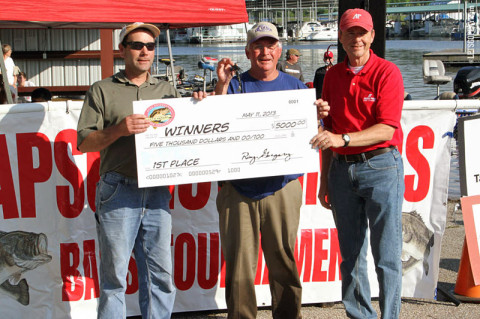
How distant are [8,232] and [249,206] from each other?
1.63 metres

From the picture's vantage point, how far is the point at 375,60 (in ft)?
12.5

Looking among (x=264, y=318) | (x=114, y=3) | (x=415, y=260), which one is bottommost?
(x=264, y=318)

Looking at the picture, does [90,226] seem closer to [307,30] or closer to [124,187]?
[124,187]

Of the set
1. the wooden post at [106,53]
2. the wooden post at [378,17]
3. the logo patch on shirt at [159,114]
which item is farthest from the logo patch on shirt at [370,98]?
the wooden post at [106,53]

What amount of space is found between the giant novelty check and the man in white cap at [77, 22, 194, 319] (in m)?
0.20

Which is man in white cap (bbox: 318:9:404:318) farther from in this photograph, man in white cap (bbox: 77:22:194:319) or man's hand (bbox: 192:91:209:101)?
man in white cap (bbox: 77:22:194:319)

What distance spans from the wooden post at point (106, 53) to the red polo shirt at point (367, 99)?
362 inches

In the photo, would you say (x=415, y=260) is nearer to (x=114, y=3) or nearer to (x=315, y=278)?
(x=315, y=278)

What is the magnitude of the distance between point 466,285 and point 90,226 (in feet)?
9.15

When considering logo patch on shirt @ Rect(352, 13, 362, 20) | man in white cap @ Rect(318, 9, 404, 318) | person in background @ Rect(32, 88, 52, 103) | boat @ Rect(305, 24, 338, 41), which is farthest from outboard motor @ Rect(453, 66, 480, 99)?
boat @ Rect(305, 24, 338, 41)

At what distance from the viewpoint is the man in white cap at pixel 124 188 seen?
139 inches

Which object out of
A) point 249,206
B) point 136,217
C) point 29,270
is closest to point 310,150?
point 249,206

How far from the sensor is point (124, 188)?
3.59 metres

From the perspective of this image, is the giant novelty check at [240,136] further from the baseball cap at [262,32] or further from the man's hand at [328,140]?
the baseball cap at [262,32]
